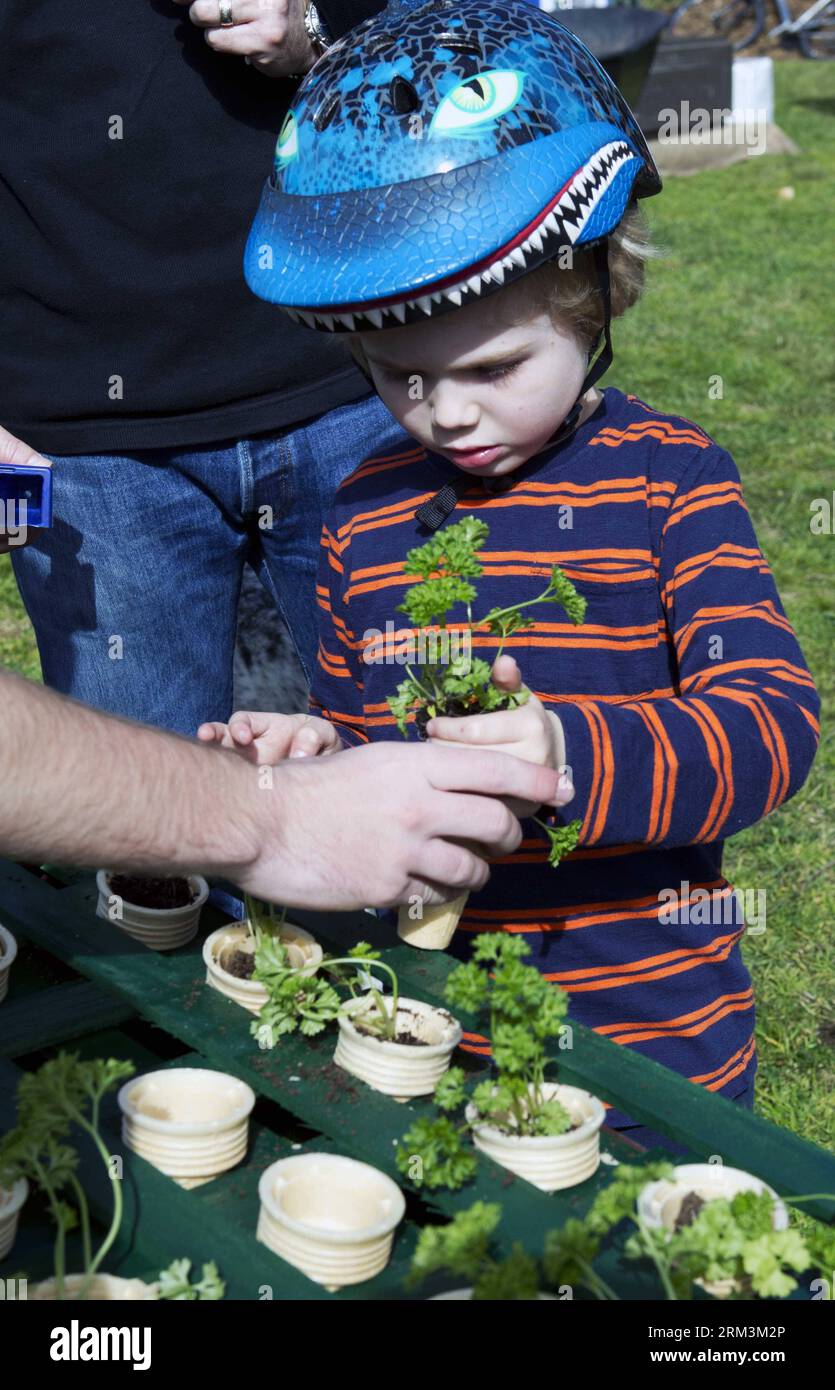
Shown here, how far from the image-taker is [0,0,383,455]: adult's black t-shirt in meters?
3.36

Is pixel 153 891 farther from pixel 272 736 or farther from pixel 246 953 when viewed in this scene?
pixel 272 736

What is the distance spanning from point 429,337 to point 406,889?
3.10 ft

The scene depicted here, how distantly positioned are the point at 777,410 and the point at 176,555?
6.76m

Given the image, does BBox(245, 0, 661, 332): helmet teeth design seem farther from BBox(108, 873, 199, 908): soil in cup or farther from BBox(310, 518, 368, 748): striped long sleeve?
BBox(108, 873, 199, 908): soil in cup

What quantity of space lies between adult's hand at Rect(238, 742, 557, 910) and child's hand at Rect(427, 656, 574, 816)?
0.10 feet

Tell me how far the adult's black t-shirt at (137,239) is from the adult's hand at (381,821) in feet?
4.62

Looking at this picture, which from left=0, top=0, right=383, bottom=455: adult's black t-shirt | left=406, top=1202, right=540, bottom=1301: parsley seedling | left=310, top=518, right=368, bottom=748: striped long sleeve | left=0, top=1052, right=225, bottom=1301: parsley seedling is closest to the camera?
left=406, top=1202, right=540, bottom=1301: parsley seedling

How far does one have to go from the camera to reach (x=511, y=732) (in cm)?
238

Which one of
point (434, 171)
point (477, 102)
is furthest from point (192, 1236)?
point (477, 102)

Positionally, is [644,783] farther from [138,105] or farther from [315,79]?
[138,105]

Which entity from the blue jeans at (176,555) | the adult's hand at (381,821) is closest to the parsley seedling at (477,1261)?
the adult's hand at (381,821)

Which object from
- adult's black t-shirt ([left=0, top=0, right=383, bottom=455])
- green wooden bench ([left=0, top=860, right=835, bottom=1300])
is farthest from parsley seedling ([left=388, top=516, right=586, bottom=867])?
adult's black t-shirt ([left=0, top=0, right=383, bottom=455])

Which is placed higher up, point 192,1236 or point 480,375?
point 480,375

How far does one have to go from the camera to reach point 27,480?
3.28m
